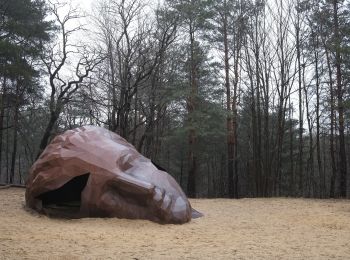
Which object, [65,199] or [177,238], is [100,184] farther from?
[177,238]

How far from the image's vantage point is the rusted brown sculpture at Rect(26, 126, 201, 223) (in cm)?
1030

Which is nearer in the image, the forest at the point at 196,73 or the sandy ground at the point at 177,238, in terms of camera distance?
the sandy ground at the point at 177,238

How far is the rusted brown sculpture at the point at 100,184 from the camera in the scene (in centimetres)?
1030

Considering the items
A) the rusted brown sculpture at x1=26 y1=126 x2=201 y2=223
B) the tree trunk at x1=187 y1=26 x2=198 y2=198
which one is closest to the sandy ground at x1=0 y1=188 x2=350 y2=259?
the rusted brown sculpture at x1=26 y1=126 x2=201 y2=223

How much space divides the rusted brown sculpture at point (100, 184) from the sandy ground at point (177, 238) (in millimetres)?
383

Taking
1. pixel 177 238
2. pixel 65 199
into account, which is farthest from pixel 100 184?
pixel 177 238

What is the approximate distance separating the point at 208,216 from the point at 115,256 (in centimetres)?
629

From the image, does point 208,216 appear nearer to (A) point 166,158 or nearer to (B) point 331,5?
(B) point 331,5

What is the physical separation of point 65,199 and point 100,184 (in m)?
1.83

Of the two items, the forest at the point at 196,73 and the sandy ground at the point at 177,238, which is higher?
the forest at the point at 196,73

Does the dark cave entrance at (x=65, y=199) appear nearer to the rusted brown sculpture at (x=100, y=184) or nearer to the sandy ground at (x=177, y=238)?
the rusted brown sculpture at (x=100, y=184)

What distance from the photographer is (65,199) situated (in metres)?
11.6

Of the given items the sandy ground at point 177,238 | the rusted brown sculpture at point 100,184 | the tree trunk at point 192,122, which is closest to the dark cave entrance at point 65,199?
the rusted brown sculpture at point 100,184

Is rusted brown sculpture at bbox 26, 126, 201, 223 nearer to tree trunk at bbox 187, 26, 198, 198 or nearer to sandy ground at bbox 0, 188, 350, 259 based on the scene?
sandy ground at bbox 0, 188, 350, 259
